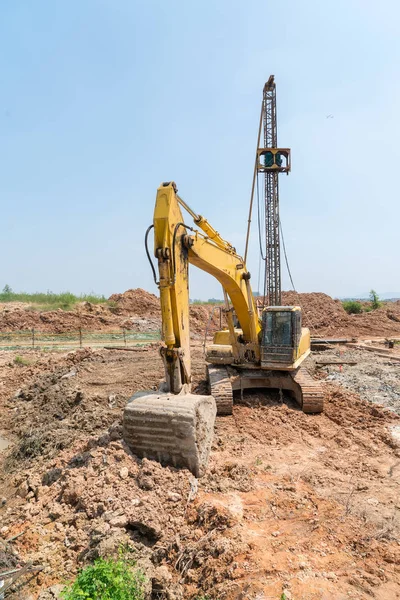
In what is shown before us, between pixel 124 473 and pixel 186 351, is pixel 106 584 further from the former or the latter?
pixel 186 351

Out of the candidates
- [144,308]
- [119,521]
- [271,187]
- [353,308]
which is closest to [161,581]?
[119,521]

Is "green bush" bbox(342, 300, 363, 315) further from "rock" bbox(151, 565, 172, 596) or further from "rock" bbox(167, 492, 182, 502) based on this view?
"rock" bbox(151, 565, 172, 596)

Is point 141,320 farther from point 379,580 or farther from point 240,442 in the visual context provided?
point 379,580

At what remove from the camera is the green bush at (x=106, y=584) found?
3041 millimetres

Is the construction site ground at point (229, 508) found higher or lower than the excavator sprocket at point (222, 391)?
lower

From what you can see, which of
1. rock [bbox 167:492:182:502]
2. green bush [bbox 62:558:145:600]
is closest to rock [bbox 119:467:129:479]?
rock [bbox 167:492:182:502]

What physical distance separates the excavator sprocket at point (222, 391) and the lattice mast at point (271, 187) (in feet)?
33.8

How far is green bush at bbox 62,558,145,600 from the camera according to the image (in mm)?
3041

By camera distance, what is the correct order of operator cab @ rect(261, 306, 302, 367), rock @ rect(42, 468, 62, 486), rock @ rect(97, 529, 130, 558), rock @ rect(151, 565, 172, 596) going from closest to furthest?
rock @ rect(151, 565, 172, 596) < rock @ rect(97, 529, 130, 558) < rock @ rect(42, 468, 62, 486) < operator cab @ rect(261, 306, 302, 367)

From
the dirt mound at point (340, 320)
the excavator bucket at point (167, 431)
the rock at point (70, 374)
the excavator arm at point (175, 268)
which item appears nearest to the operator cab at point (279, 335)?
the excavator arm at point (175, 268)

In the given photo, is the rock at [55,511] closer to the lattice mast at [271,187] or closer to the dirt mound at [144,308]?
the lattice mast at [271,187]

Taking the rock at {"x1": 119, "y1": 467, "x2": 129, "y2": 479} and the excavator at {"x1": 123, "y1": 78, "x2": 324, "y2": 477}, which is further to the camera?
the excavator at {"x1": 123, "y1": 78, "x2": 324, "y2": 477}

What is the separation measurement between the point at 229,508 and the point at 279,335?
4.47m

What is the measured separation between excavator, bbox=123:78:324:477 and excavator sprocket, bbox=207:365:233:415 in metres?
0.02
